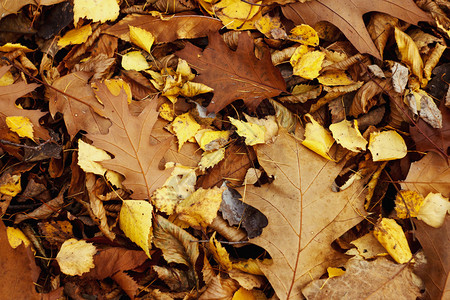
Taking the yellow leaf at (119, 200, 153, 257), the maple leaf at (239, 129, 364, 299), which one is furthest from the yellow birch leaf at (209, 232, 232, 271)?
the yellow leaf at (119, 200, 153, 257)

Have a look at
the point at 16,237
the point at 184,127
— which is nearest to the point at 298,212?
the point at 184,127

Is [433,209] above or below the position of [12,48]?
below

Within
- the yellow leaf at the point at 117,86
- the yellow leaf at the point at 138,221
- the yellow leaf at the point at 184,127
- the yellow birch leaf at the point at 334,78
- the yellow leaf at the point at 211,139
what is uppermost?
the yellow birch leaf at the point at 334,78

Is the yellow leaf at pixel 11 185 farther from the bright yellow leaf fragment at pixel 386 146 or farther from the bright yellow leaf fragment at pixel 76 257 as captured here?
the bright yellow leaf fragment at pixel 386 146

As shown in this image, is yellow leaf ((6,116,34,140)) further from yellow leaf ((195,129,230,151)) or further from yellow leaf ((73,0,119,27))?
yellow leaf ((195,129,230,151))

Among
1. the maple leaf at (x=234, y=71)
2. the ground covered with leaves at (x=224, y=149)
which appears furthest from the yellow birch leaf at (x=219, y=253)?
the maple leaf at (x=234, y=71)

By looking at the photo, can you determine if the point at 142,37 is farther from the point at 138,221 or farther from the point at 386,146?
the point at 386,146

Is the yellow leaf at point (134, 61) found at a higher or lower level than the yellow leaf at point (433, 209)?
higher
